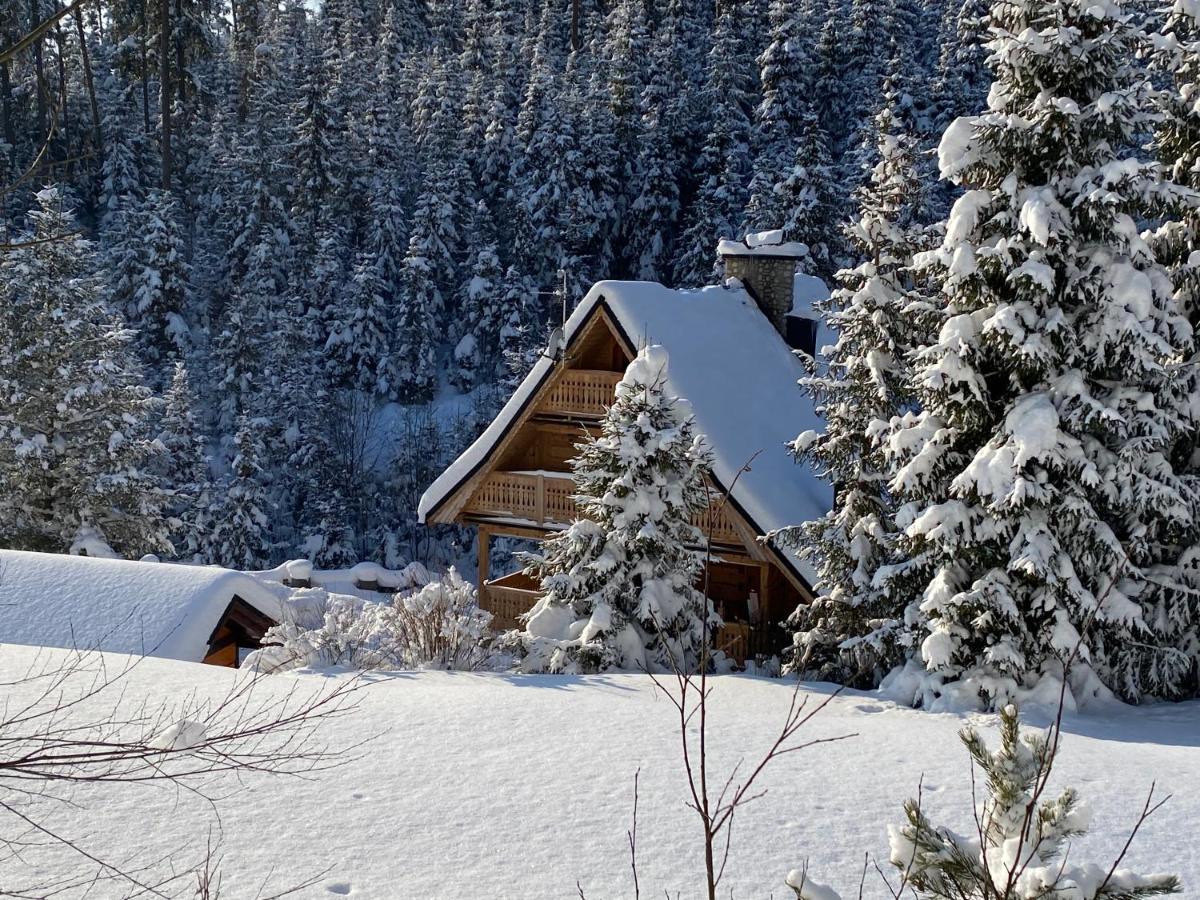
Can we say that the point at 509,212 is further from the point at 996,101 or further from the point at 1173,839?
the point at 1173,839

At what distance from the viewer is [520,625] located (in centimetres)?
1744

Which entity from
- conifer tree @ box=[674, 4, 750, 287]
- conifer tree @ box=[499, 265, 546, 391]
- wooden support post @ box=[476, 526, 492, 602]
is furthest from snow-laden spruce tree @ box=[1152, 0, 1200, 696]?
conifer tree @ box=[674, 4, 750, 287]

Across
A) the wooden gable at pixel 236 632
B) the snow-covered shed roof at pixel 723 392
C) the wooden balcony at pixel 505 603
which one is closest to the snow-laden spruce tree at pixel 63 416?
the wooden gable at pixel 236 632

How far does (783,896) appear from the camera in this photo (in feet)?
20.1

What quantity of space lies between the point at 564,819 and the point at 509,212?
139 ft

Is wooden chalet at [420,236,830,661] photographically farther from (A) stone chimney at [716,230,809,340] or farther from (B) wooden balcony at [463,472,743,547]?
(A) stone chimney at [716,230,809,340]

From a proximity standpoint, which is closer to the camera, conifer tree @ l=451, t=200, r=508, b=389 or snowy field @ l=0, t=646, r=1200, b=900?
snowy field @ l=0, t=646, r=1200, b=900

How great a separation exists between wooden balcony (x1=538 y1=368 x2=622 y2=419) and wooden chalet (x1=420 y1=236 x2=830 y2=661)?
22 millimetres

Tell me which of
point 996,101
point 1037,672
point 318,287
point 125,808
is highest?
point 318,287

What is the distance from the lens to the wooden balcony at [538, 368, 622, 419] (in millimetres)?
17547

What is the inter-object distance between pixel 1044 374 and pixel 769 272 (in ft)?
32.1

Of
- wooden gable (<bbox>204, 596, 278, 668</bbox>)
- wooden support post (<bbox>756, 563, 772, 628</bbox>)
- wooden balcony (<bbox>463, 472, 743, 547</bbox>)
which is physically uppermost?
wooden balcony (<bbox>463, 472, 743, 547</bbox>)

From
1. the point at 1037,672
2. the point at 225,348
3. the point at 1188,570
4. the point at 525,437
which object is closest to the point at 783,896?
the point at 1037,672

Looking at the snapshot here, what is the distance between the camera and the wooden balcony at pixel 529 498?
1800 cm
